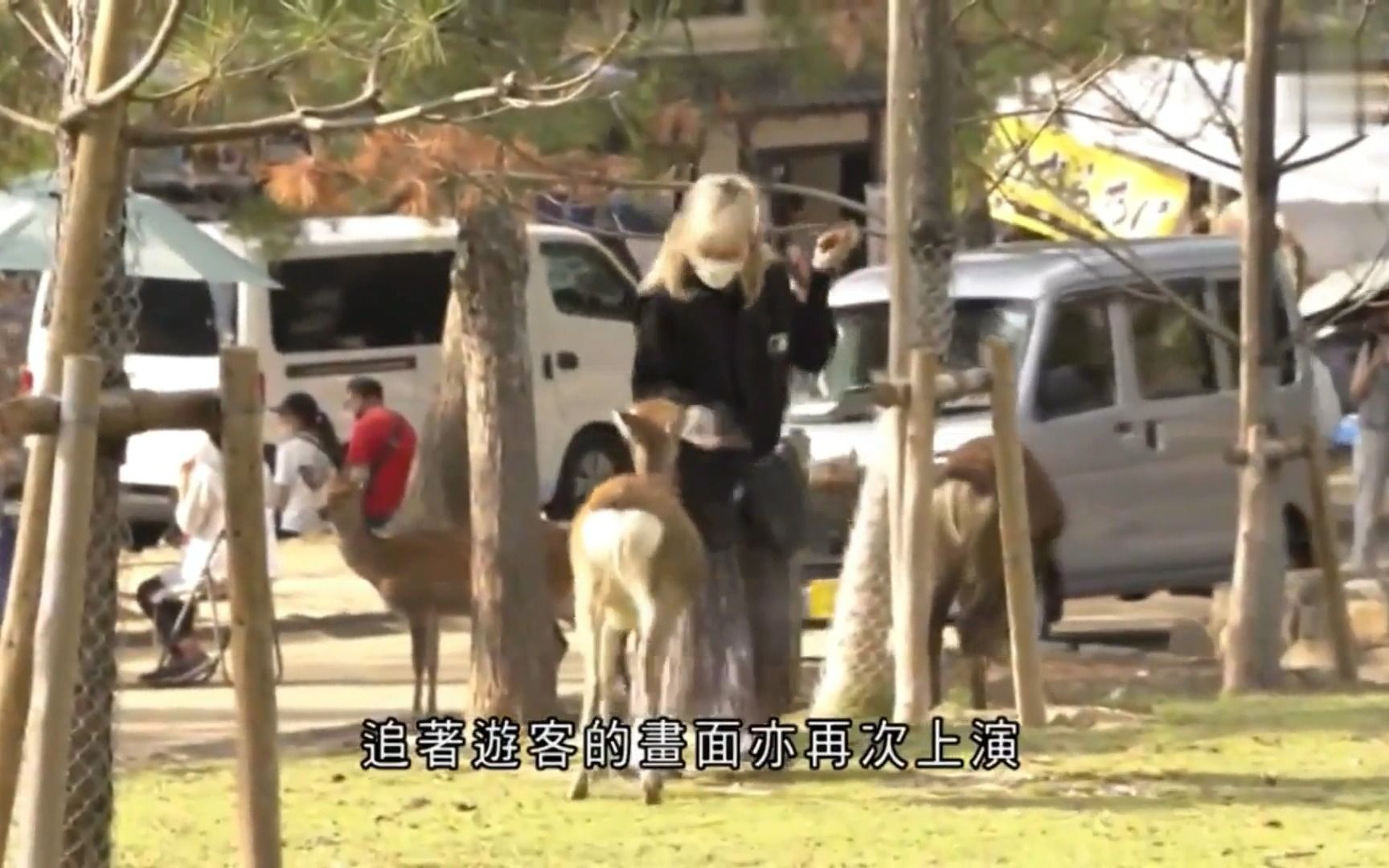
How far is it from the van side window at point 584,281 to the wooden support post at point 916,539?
379 inches

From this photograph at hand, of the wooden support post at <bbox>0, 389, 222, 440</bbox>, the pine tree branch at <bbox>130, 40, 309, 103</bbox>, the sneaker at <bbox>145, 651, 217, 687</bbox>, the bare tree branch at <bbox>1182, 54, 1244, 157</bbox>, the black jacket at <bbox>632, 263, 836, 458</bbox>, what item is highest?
the bare tree branch at <bbox>1182, 54, 1244, 157</bbox>

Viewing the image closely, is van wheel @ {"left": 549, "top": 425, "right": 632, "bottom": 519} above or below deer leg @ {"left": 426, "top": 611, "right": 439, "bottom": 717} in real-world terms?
above

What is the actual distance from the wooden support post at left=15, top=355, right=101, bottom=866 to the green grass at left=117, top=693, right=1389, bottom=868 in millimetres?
1838

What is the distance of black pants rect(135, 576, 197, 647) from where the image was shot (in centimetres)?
1233

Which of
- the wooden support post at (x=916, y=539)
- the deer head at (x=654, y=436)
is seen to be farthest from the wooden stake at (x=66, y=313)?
the wooden support post at (x=916, y=539)

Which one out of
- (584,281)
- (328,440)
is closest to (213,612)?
(328,440)

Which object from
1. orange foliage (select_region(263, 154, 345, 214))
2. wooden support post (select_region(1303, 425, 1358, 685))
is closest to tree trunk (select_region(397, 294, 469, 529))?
orange foliage (select_region(263, 154, 345, 214))

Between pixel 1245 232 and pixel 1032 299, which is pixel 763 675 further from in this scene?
pixel 1032 299

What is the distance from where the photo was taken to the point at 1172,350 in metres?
12.9

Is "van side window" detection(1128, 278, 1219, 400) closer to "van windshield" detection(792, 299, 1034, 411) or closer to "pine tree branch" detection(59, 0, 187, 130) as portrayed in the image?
"van windshield" detection(792, 299, 1034, 411)

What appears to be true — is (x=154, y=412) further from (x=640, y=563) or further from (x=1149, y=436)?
(x=1149, y=436)

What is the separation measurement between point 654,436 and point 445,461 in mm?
7779

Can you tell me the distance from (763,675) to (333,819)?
1.33 metres

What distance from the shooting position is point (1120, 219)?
50.6ft
